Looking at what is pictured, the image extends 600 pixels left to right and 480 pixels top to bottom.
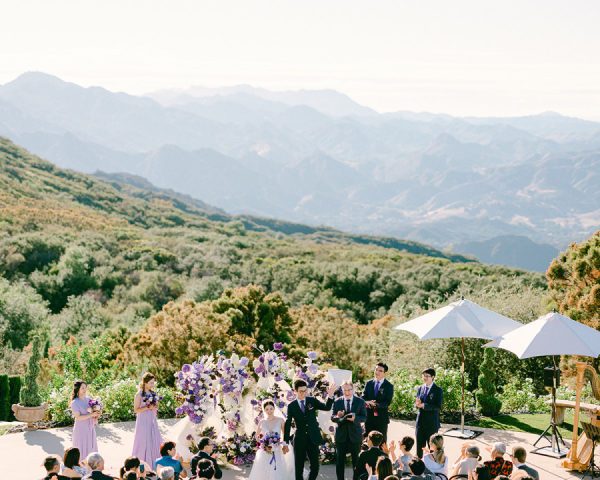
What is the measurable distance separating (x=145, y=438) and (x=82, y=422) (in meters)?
1.06

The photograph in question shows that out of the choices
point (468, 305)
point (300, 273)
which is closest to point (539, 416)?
point (468, 305)

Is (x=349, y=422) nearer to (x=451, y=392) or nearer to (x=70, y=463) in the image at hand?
(x=70, y=463)

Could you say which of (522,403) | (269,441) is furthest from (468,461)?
(522,403)

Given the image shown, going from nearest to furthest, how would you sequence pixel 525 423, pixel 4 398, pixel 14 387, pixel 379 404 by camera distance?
pixel 379 404 < pixel 525 423 < pixel 4 398 < pixel 14 387

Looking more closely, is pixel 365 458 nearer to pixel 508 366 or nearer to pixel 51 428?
pixel 51 428

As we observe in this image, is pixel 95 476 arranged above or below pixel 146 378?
below

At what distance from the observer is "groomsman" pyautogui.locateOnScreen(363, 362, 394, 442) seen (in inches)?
453

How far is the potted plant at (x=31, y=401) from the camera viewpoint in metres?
14.2

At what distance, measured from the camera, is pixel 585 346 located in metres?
11.6

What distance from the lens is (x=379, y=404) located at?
454 inches

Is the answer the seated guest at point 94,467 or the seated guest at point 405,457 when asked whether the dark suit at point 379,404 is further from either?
the seated guest at point 94,467

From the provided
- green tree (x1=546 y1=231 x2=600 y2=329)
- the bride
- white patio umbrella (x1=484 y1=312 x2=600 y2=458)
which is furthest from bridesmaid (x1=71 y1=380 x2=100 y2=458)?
green tree (x1=546 y1=231 x2=600 y2=329)

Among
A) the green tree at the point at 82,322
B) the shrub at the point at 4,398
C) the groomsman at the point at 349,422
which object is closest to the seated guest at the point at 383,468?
the groomsman at the point at 349,422

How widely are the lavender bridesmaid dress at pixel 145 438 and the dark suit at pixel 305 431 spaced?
2.29 metres
